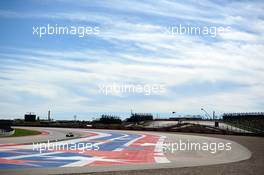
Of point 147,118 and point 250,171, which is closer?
point 250,171

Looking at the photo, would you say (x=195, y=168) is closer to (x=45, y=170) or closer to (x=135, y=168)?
(x=135, y=168)

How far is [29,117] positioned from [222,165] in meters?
98.4

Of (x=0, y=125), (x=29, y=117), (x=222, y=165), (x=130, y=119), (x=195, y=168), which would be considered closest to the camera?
(x=195, y=168)

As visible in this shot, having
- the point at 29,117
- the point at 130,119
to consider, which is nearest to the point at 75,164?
the point at 29,117

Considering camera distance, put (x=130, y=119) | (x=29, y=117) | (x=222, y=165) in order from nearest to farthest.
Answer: (x=222, y=165) → (x=29, y=117) → (x=130, y=119)

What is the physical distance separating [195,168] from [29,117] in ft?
325

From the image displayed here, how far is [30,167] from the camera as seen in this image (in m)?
13.2

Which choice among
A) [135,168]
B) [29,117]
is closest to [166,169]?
[135,168]

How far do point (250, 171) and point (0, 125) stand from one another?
84.6ft

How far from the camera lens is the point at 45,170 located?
12.4 m

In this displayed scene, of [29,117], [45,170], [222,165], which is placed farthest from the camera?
[29,117]

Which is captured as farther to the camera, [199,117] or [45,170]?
[199,117]

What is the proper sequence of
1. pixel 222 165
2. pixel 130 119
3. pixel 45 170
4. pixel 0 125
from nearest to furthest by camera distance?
pixel 45 170, pixel 222 165, pixel 0 125, pixel 130 119

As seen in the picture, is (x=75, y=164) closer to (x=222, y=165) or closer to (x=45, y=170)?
(x=45, y=170)
